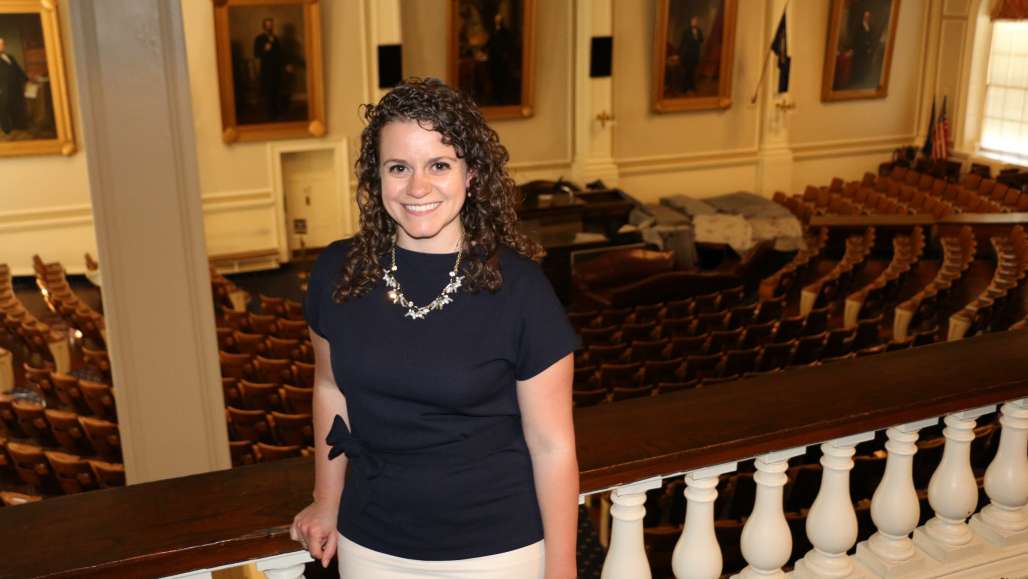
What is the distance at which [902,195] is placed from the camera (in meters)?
15.7

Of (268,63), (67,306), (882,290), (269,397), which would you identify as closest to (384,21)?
(268,63)

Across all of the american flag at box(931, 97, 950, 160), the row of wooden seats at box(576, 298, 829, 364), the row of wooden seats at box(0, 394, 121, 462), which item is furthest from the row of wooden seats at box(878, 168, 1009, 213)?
the row of wooden seats at box(0, 394, 121, 462)

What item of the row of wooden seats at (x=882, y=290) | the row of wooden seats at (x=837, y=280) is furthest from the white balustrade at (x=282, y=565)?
the row of wooden seats at (x=837, y=280)

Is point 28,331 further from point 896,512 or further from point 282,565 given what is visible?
point 896,512

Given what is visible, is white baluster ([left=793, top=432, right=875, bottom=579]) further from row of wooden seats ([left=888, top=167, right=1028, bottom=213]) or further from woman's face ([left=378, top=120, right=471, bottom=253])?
row of wooden seats ([left=888, top=167, right=1028, bottom=213])

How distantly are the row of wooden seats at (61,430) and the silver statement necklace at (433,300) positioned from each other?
5884 mm

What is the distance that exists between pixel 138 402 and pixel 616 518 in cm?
229

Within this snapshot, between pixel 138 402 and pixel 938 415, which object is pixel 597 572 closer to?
pixel 138 402

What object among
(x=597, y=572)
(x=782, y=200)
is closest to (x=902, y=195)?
(x=782, y=200)

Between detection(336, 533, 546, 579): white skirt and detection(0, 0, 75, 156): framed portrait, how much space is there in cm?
1285

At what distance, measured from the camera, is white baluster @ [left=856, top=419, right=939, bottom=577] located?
2350 millimetres

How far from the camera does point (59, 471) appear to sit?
20.9 feet

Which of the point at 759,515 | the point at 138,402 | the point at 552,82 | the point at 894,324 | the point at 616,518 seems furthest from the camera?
the point at 552,82

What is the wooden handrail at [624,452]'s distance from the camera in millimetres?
1652
